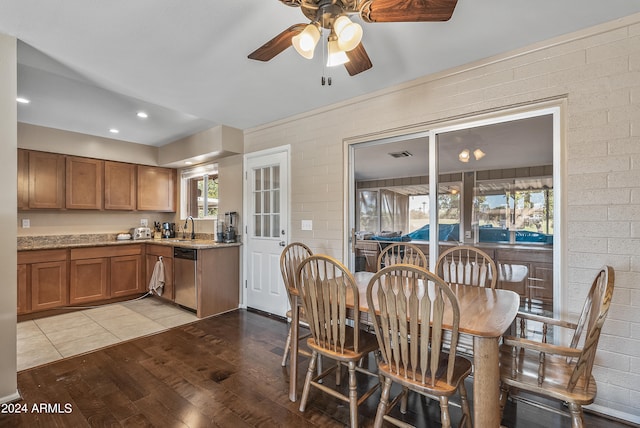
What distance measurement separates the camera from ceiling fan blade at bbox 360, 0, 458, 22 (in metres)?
1.36

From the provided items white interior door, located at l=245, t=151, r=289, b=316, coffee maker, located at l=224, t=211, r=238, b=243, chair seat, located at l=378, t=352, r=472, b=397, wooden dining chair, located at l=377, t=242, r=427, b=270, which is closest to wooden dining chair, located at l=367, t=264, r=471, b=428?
chair seat, located at l=378, t=352, r=472, b=397

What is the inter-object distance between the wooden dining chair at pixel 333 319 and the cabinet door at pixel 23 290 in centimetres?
380

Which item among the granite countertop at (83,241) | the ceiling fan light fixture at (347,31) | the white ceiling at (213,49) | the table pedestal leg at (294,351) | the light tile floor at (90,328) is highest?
the white ceiling at (213,49)

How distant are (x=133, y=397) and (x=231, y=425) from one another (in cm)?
82

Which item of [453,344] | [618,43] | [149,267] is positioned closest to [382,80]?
[618,43]

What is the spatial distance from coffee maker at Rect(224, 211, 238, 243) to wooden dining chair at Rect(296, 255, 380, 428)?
2.56 meters

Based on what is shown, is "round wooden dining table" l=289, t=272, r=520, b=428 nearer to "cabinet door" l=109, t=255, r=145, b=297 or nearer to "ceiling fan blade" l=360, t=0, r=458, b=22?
"ceiling fan blade" l=360, t=0, r=458, b=22

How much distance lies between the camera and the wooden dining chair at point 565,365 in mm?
1271

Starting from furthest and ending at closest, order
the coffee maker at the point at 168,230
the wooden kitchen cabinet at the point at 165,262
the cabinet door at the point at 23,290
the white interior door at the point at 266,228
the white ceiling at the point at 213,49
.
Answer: the coffee maker at the point at 168,230 < the wooden kitchen cabinet at the point at 165,262 < the white interior door at the point at 266,228 < the cabinet door at the point at 23,290 < the white ceiling at the point at 213,49

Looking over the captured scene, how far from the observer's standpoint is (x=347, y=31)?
140 cm

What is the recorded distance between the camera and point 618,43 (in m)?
1.88

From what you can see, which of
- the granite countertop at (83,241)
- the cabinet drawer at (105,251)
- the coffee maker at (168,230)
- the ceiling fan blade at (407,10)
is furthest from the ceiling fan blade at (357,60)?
the coffee maker at (168,230)

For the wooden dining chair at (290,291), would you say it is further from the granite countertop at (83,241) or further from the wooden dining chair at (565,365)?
the granite countertop at (83,241)

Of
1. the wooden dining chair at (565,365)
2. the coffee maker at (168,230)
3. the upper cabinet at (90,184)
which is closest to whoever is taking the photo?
the wooden dining chair at (565,365)
